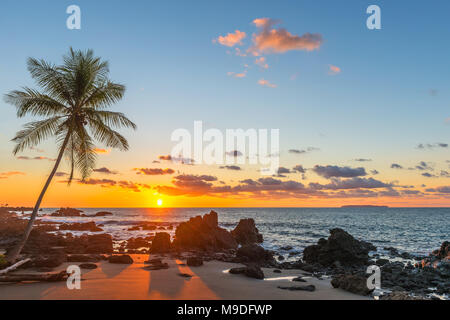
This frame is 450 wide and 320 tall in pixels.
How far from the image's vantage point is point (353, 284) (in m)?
14.1

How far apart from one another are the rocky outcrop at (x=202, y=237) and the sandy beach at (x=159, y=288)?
16.2 metres

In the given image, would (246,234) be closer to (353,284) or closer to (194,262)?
(194,262)

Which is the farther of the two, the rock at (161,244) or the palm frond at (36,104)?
the rock at (161,244)

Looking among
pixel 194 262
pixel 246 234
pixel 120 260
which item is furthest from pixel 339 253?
pixel 246 234

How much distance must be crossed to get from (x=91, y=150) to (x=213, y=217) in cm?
2181

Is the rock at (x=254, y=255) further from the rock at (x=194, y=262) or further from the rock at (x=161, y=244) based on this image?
the rock at (x=161, y=244)

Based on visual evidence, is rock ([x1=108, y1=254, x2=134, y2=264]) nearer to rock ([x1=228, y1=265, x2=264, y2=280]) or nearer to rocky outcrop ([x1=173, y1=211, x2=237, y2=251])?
rock ([x1=228, y1=265, x2=264, y2=280])

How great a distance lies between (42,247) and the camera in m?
24.2

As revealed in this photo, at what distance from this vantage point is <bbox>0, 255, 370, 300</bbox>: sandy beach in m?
Answer: 10.8

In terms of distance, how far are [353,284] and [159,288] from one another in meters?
9.07

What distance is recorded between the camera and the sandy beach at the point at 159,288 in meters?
10.8

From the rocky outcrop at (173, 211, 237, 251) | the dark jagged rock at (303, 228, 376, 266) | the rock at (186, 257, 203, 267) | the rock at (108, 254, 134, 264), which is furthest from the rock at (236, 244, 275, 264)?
the rock at (108, 254, 134, 264)

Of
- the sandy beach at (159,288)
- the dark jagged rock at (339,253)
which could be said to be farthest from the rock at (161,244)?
the dark jagged rock at (339,253)
